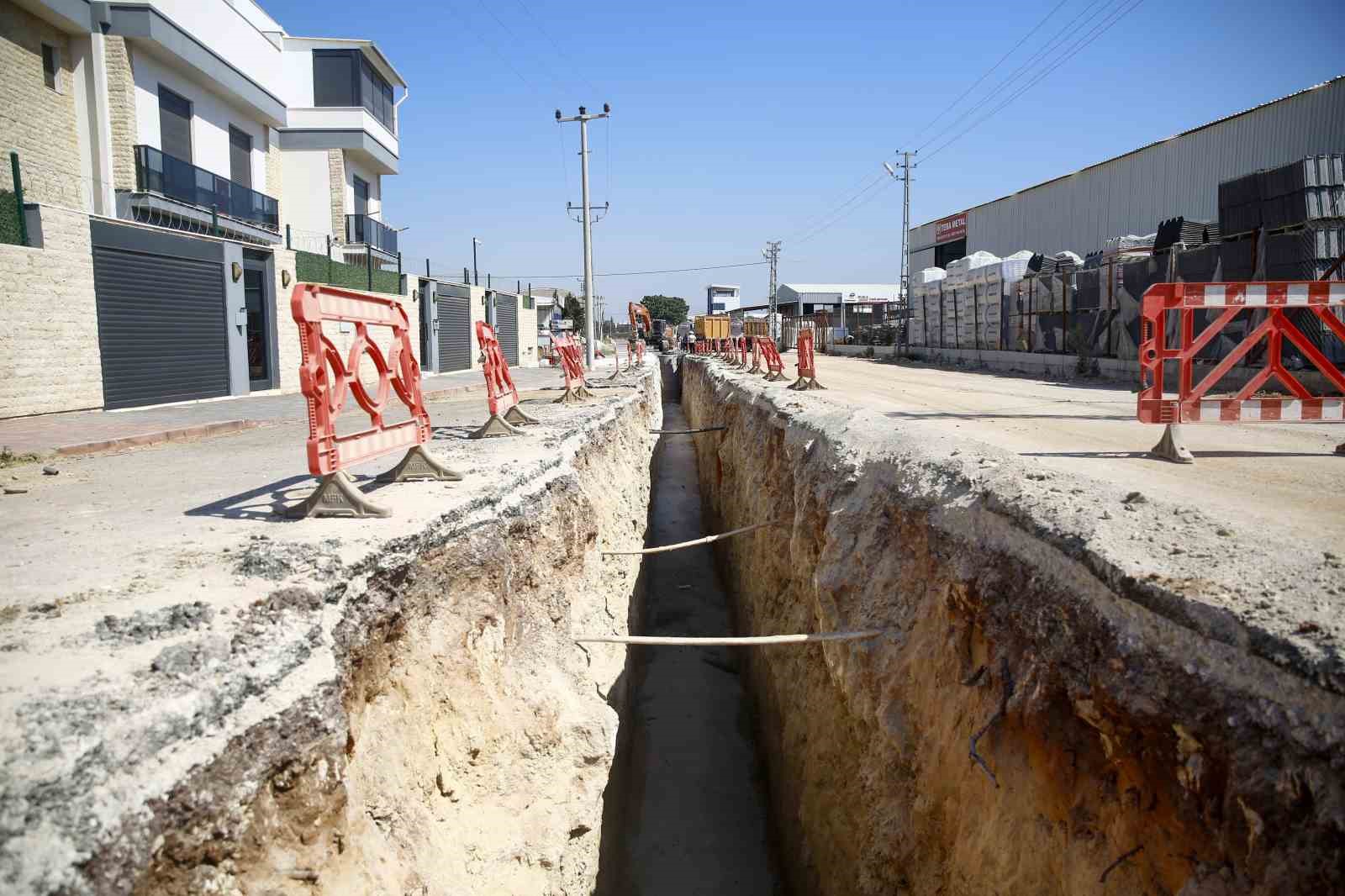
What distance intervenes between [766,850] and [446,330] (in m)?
24.9

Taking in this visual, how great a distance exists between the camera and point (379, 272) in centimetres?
2405

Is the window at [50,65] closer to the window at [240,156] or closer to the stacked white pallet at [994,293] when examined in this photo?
the window at [240,156]

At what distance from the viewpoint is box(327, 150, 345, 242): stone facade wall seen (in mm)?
27250

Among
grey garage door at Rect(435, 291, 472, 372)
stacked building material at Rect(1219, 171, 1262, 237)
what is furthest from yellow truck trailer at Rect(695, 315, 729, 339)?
stacked building material at Rect(1219, 171, 1262, 237)

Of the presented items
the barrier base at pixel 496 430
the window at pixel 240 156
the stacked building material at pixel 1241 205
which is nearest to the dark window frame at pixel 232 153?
the window at pixel 240 156

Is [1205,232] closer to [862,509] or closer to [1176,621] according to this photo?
[862,509]

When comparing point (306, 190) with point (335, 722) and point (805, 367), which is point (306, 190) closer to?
point (805, 367)

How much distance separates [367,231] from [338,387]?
87.5ft

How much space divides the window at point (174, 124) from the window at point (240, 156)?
1.99m

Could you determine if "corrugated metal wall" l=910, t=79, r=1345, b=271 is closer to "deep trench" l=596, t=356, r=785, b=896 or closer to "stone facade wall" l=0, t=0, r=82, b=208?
"deep trench" l=596, t=356, r=785, b=896

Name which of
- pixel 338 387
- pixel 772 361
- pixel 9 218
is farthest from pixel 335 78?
pixel 338 387

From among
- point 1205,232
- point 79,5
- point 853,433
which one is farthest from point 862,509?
point 79,5

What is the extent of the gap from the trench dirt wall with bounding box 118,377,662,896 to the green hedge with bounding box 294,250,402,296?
51.1 feet

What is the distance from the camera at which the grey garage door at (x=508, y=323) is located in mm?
34294
